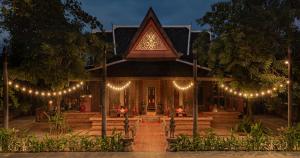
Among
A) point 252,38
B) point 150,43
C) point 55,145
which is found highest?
point 150,43

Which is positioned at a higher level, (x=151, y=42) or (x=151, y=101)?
(x=151, y=42)

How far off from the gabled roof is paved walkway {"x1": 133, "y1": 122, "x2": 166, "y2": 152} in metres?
4.10

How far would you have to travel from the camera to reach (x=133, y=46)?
953 inches

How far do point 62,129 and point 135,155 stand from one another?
7.44 meters

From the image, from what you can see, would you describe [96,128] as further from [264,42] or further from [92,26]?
[264,42]

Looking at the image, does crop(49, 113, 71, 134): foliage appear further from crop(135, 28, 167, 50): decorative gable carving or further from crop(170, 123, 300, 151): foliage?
crop(170, 123, 300, 151): foliage

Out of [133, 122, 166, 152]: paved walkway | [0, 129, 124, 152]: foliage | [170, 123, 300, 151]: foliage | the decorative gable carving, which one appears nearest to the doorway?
[133, 122, 166, 152]: paved walkway

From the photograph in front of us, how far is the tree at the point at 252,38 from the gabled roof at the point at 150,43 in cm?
510

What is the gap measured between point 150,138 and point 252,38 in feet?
20.6

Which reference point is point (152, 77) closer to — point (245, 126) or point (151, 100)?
point (151, 100)

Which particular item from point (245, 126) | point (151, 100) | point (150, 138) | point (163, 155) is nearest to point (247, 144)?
point (163, 155)

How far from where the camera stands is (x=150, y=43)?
79.9 feet

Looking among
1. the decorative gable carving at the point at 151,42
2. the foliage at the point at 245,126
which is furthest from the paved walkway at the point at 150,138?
the decorative gable carving at the point at 151,42

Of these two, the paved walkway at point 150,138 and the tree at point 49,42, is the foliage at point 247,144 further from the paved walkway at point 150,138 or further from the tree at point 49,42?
the tree at point 49,42
